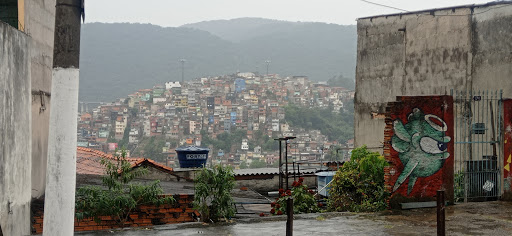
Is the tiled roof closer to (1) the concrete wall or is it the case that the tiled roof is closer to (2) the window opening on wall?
(2) the window opening on wall

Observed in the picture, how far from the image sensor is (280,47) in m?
154

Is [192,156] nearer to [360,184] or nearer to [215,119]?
[360,184]

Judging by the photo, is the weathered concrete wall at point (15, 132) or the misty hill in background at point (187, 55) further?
the misty hill in background at point (187, 55)

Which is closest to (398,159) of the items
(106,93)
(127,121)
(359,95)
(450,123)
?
(450,123)

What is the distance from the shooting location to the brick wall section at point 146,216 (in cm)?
1135

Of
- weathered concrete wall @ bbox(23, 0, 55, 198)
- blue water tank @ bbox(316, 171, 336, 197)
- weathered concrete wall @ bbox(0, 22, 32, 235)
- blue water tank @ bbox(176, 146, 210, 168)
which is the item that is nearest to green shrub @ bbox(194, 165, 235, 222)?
weathered concrete wall @ bbox(0, 22, 32, 235)

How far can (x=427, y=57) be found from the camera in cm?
2016

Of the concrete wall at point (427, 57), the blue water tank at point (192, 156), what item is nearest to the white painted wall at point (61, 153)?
the concrete wall at point (427, 57)

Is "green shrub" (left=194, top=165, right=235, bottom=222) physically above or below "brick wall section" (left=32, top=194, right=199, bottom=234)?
above

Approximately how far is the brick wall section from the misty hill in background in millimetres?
81117

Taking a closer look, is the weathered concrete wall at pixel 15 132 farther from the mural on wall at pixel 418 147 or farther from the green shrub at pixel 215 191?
the mural on wall at pixel 418 147

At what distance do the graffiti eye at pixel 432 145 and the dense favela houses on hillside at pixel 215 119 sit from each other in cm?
2745

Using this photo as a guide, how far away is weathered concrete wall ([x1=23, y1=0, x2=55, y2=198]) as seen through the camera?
1167 centimetres

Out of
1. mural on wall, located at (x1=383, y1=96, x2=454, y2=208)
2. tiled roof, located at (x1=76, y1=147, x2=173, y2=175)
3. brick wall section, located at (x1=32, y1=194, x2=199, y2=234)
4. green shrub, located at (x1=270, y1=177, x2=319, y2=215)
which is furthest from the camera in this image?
tiled roof, located at (x1=76, y1=147, x2=173, y2=175)
